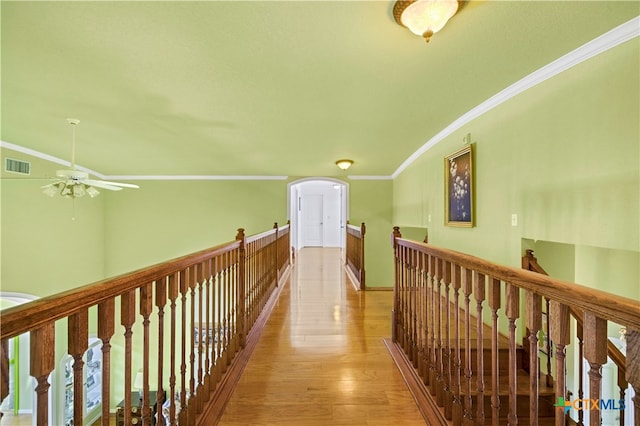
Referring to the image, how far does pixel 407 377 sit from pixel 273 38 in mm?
2449

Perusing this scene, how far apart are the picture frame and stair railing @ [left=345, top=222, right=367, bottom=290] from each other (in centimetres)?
123

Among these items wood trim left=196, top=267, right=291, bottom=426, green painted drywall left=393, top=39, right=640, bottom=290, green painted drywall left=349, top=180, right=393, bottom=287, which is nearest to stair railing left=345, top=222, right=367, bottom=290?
green painted drywall left=349, top=180, right=393, bottom=287

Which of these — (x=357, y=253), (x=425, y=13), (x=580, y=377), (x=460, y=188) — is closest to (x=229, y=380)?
(x=580, y=377)

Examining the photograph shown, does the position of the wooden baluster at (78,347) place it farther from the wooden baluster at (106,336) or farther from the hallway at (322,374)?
the hallway at (322,374)

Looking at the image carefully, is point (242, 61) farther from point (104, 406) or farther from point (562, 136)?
point (562, 136)

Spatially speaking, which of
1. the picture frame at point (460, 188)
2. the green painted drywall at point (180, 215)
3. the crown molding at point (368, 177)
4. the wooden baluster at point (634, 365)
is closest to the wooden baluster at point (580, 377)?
the wooden baluster at point (634, 365)

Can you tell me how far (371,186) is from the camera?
7332 millimetres

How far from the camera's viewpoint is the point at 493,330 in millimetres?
1240

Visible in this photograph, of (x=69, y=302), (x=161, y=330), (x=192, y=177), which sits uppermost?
(x=192, y=177)

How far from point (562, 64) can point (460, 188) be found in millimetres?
1710

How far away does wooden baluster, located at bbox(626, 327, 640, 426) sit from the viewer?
717 millimetres

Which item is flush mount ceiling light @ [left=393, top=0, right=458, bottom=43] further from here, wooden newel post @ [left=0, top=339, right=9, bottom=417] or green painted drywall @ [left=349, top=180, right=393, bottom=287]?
green painted drywall @ [left=349, top=180, right=393, bottom=287]

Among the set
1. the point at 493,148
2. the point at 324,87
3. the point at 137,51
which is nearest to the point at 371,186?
the point at 493,148

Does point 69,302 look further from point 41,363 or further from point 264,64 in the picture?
point 264,64
